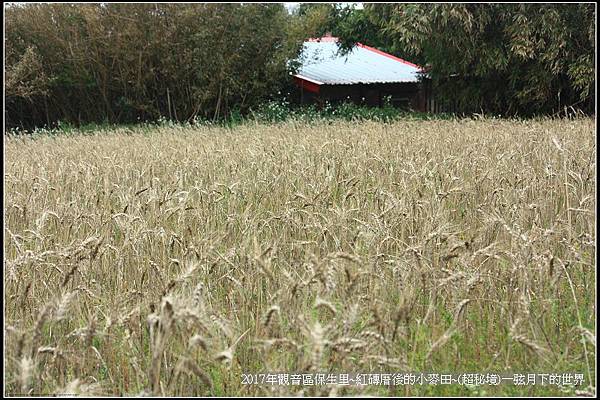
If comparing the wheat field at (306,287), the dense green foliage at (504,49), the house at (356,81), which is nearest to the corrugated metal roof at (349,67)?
the house at (356,81)

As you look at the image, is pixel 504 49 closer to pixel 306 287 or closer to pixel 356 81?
pixel 356 81

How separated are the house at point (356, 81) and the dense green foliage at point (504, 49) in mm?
2832

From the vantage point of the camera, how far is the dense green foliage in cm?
1333

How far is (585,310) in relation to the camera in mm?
2490

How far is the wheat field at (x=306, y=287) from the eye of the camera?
1938mm

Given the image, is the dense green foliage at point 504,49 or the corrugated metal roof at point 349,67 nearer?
the dense green foliage at point 504,49

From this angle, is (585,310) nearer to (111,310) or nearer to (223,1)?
(111,310)

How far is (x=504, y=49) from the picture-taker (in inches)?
564

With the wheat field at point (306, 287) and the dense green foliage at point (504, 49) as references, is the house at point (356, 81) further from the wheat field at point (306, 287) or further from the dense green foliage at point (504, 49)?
the wheat field at point (306, 287)

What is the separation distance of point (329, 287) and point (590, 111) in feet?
46.9

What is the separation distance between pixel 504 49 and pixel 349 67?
895cm

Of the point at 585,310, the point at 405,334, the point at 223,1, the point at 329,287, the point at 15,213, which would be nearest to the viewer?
the point at 329,287

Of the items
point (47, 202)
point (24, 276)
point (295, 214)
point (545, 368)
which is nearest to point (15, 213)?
point (47, 202)

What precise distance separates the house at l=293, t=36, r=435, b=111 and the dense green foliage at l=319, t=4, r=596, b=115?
283cm
